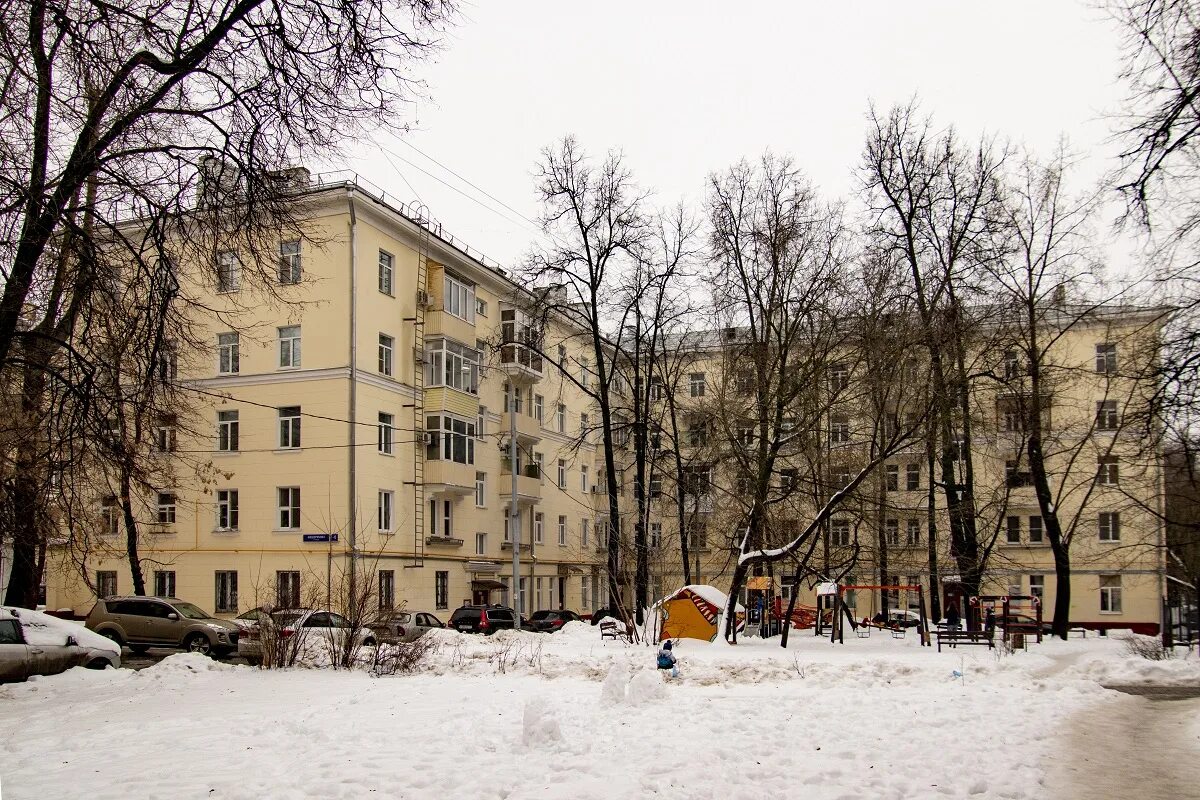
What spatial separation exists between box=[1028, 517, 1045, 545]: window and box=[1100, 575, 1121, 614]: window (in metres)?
3.57

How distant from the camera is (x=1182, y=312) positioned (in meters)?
12.2

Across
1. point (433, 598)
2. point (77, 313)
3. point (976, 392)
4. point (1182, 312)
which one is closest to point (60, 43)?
point (77, 313)

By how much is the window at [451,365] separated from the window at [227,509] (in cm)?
894

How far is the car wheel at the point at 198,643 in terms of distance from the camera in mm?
27328

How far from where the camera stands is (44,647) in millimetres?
19016

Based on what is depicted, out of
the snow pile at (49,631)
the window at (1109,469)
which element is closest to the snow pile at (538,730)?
the snow pile at (49,631)

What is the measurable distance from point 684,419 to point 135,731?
32167mm

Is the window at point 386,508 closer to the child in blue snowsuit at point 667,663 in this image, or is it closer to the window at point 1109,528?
the child in blue snowsuit at point 667,663

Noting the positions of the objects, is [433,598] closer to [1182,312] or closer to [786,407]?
[786,407]

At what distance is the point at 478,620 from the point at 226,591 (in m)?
9.66

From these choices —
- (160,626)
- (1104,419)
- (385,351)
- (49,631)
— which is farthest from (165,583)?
(1104,419)

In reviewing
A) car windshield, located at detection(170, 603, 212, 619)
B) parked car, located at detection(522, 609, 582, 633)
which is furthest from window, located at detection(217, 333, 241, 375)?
parked car, located at detection(522, 609, 582, 633)

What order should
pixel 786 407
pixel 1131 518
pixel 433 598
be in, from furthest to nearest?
pixel 1131 518, pixel 433 598, pixel 786 407

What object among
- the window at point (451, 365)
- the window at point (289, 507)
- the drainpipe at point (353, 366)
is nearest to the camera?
the drainpipe at point (353, 366)
